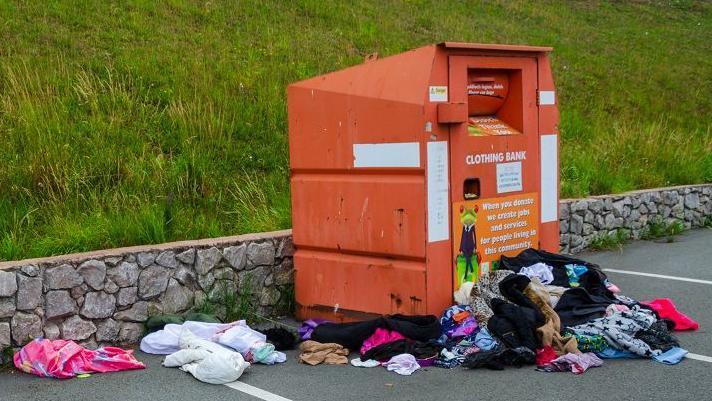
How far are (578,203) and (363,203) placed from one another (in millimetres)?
4526

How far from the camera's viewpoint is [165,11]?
49.0 feet

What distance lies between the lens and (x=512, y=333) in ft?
19.2

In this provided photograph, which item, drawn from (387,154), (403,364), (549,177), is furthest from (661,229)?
(403,364)

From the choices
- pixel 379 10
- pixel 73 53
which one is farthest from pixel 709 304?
pixel 379 10

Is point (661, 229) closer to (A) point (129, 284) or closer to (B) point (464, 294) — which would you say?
(B) point (464, 294)

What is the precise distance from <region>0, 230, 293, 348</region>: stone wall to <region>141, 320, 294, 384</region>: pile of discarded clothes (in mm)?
290

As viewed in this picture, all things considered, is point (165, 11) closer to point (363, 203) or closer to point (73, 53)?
point (73, 53)

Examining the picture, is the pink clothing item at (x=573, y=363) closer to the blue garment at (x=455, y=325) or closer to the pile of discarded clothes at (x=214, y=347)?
the blue garment at (x=455, y=325)

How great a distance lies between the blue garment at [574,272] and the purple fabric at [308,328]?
1.96 m

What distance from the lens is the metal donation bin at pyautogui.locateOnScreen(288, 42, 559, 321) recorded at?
20.4 ft

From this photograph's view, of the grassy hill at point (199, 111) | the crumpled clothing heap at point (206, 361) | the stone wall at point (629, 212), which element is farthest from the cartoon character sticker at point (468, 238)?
the stone wall at point (629, 212)

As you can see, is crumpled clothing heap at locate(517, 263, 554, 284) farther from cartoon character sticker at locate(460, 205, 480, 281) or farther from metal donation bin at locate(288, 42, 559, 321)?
cartoon character sticker at locate(460, 205, 480, 281)

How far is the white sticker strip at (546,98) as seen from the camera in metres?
7.04

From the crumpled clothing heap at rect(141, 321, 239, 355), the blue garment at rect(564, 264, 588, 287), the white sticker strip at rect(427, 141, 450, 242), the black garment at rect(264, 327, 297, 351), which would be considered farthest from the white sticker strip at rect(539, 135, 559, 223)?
the crumpled clothing heap at rect(141, 321, 239, 355)
